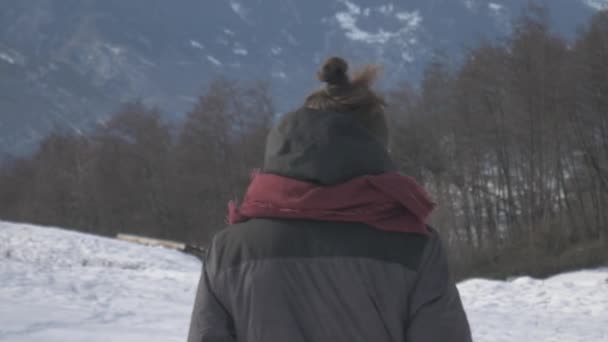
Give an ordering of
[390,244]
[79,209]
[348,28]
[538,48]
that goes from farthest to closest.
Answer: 1. [348,28]
2. [79,209]
3. [538,48]
4. [390,244]

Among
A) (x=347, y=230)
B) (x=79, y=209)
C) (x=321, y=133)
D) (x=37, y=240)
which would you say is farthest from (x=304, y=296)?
(x=79, y=209)

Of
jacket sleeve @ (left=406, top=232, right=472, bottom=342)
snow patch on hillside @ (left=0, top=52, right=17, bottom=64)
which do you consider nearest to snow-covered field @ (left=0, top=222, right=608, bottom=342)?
jacket sleeve @ (left=406, top=232, right=472, bottom=342)

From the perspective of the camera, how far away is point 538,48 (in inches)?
1158

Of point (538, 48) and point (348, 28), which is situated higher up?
point (348, 28)

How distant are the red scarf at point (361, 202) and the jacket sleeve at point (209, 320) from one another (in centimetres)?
31

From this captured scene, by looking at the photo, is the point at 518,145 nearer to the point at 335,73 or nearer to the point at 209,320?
the point at 335,73

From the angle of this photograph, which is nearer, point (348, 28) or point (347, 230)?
point (347, 230)

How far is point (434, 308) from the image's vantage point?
1896mm

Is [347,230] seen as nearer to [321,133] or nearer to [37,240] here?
[321,133]

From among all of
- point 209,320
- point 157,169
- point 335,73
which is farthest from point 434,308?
point 157,169

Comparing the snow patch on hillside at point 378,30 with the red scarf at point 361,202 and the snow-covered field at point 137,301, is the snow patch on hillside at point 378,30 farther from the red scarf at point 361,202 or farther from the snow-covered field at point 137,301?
the red scarf at point 361,202

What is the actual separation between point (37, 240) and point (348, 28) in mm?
157102

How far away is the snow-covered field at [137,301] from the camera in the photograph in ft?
24.1

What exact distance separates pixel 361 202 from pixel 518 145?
3377 cm
